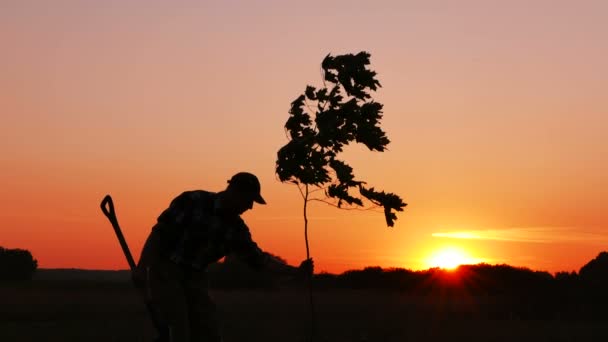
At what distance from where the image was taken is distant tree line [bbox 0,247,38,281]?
4019 centimetres

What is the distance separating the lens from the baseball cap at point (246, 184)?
9.91 m

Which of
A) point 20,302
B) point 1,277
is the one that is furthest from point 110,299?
point 1,277

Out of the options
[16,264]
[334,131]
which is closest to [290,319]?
[334,131]

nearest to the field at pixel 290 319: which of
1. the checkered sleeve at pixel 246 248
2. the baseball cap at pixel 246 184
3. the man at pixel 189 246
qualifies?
the checkered sleeve at pixel 246 248

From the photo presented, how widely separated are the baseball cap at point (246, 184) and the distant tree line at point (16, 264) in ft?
106

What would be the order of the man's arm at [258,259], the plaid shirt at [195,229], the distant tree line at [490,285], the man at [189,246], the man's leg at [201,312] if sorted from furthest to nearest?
1. the distant tree line at [490,285]
2. the man's arm at [258,259]
3. the man's leg at [201,312]
4. the plaid shirt at [195,229]
5. the man at [189,246]

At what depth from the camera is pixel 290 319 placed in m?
22.4

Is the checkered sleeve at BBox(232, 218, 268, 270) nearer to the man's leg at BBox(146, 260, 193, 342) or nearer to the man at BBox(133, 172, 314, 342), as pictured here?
the man at BBox(133, 172, 314, 342)

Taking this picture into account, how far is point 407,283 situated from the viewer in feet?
96.1

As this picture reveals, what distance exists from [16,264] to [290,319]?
21731 mm

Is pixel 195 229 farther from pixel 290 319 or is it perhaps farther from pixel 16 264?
pixel 16 264

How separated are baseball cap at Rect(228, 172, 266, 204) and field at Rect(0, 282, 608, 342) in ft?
30.2

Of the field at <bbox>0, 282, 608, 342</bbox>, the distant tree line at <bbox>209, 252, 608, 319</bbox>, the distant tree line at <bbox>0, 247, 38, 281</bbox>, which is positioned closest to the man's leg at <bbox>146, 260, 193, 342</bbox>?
the field at <bbox>0, 282, 608, 342</bbox>

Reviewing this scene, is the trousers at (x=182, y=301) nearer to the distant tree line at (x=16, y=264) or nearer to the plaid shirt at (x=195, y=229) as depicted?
the plaid shirt at (x=195, y=229)
